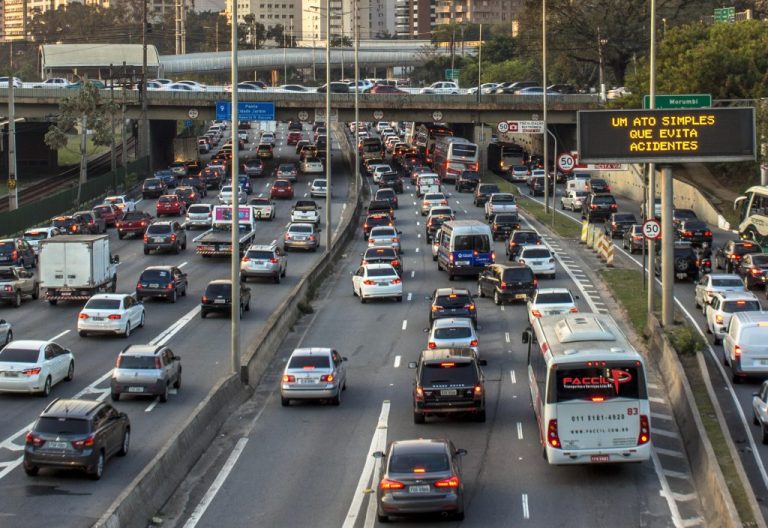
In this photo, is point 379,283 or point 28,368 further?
point 379,283

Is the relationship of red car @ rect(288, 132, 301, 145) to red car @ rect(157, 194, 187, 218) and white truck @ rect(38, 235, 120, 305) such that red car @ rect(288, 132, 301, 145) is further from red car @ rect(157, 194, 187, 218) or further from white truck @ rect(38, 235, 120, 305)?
white truck @ rect(38, 235, 120, 305)

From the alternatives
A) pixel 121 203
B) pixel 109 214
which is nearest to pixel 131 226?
pixel 109 214

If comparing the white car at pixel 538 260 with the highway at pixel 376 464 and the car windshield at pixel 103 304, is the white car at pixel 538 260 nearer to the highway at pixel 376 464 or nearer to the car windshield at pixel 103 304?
the highway at pixel 376 464

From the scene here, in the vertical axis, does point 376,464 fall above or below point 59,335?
below

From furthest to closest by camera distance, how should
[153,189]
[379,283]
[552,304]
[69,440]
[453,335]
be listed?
[153,189] < [379,283] < [552,304] < [453,335] < [69,440]

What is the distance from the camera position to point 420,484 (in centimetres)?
2234

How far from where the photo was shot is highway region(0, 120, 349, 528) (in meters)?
24.7

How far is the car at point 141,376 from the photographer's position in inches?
1341

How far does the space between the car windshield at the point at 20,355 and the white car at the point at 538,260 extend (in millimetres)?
25405

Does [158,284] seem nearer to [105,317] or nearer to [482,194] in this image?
[105,317]

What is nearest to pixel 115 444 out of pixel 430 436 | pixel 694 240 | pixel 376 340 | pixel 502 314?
pixel 430 436

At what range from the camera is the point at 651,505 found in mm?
24062

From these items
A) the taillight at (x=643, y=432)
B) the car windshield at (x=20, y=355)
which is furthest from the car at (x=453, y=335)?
the taillight at (x=643, y=432)

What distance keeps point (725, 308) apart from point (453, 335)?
883cm
